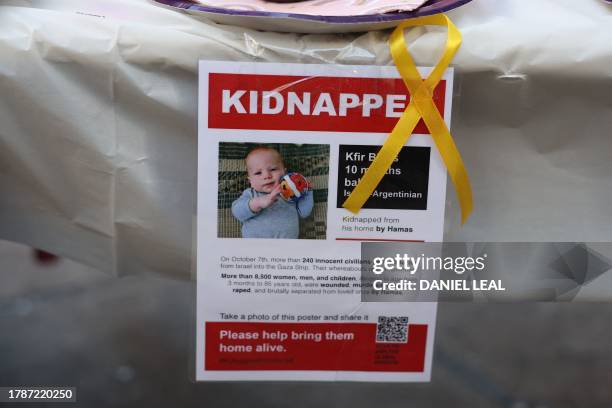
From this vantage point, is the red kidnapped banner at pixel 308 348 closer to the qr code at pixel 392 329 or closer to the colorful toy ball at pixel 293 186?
the qr code at pixel 392 329

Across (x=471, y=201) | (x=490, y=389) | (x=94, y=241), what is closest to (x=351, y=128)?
(x=471, y=201)

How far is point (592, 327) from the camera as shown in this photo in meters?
1.20

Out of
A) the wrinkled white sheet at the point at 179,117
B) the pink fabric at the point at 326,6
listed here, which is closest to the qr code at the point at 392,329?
the wrinkled white sheet at the point at 179,117

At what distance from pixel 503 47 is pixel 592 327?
742mm

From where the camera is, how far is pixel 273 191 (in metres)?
0.66

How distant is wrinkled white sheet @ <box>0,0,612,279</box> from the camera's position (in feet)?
2.09

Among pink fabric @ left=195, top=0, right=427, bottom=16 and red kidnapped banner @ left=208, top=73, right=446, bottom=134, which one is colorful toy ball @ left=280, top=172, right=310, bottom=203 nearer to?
red kidnapped banner @ left=208, top=73, right=446, bottom=134

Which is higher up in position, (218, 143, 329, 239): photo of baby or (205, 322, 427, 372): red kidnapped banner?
(218, 143, 329, 239): photo of baby

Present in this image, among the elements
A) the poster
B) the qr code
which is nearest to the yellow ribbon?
the poster

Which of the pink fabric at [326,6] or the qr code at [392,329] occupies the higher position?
the pink fabric at [326,6]

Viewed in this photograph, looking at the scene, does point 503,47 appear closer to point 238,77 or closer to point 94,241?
point 238,77

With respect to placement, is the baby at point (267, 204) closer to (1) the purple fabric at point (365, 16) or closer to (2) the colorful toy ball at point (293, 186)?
(2) the colorful toy ball at point (293, 186)

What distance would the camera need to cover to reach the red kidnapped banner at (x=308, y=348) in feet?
2.34

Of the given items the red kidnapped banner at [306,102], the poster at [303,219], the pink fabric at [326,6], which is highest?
the pink fabric at [326,6]
